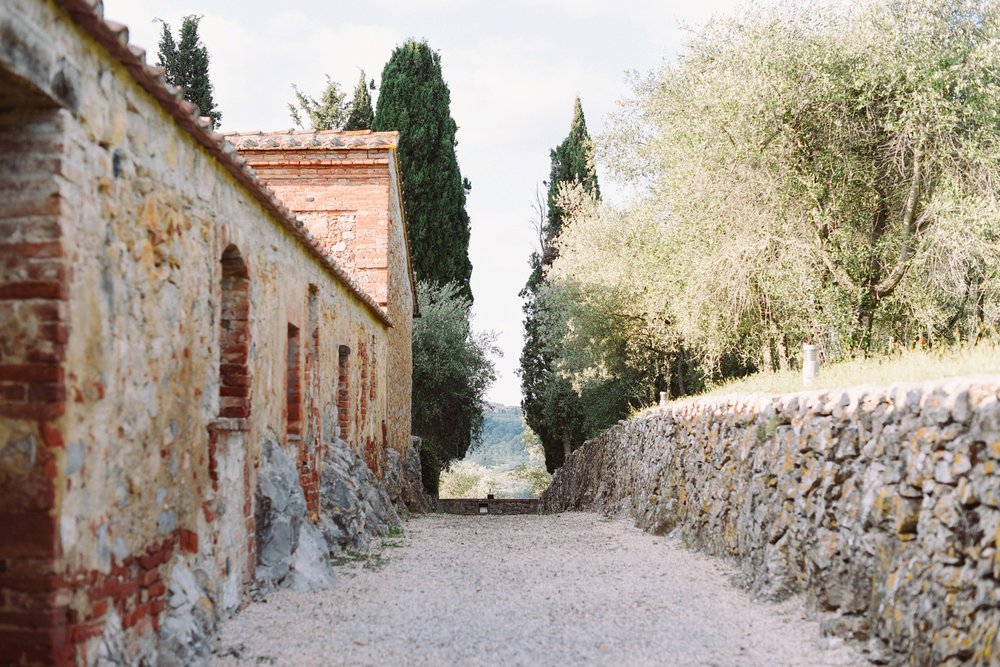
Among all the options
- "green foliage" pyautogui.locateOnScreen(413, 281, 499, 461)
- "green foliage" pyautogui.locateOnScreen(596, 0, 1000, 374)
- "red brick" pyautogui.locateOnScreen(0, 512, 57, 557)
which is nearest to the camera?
"red brick" pyautogui.locateOnScreen(0, 512, 57, 557)

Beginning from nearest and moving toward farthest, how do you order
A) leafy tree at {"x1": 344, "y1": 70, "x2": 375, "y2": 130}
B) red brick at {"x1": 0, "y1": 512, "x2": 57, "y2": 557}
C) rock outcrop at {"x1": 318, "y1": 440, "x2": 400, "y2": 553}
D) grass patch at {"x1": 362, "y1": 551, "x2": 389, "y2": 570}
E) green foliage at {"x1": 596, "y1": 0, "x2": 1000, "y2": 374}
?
1. red brick at {"x1": 0, "y1": 512, "x2": 57, "y2": 557}
2. grass patch at {"x1": 362, "y1": 551, "x2": 389, "y2": 570}
3. rock outcrop at {"x1": 318, "y1": 440, "x2": 400, "y2": 553}
4. green foliage at {"x1": 596, "y1": 0, "x2": 1000, "y2": 374}
5. leafy tree at {"x1": 344, "y1": 70, "x2": 375, "y2": 130}

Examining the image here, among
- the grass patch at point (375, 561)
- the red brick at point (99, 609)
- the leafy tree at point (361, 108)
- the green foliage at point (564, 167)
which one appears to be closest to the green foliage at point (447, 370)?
the green foliage at point (564, 167)

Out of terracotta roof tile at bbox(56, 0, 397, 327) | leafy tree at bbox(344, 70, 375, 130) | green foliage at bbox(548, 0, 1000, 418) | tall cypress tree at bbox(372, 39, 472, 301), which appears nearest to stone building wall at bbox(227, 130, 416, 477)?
green foliage at bbox(548, 0, 1000, 418)

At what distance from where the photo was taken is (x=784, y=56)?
1118cm

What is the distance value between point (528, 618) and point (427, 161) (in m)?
22.0

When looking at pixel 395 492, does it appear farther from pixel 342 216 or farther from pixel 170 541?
pixel 170 541

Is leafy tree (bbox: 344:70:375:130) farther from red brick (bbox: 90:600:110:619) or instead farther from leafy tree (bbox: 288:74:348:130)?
red brick (bbox: 90:600:110:619)

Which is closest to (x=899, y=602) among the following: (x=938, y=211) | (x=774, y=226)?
(x=938, y=211)

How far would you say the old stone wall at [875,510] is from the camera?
3898 mm

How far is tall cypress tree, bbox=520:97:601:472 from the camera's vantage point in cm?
2555

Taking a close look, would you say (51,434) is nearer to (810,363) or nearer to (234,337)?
(234,337)

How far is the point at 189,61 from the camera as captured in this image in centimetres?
2491

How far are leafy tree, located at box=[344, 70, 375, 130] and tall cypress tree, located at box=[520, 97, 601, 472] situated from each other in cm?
704

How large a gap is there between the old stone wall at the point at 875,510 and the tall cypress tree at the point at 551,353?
16.1m
